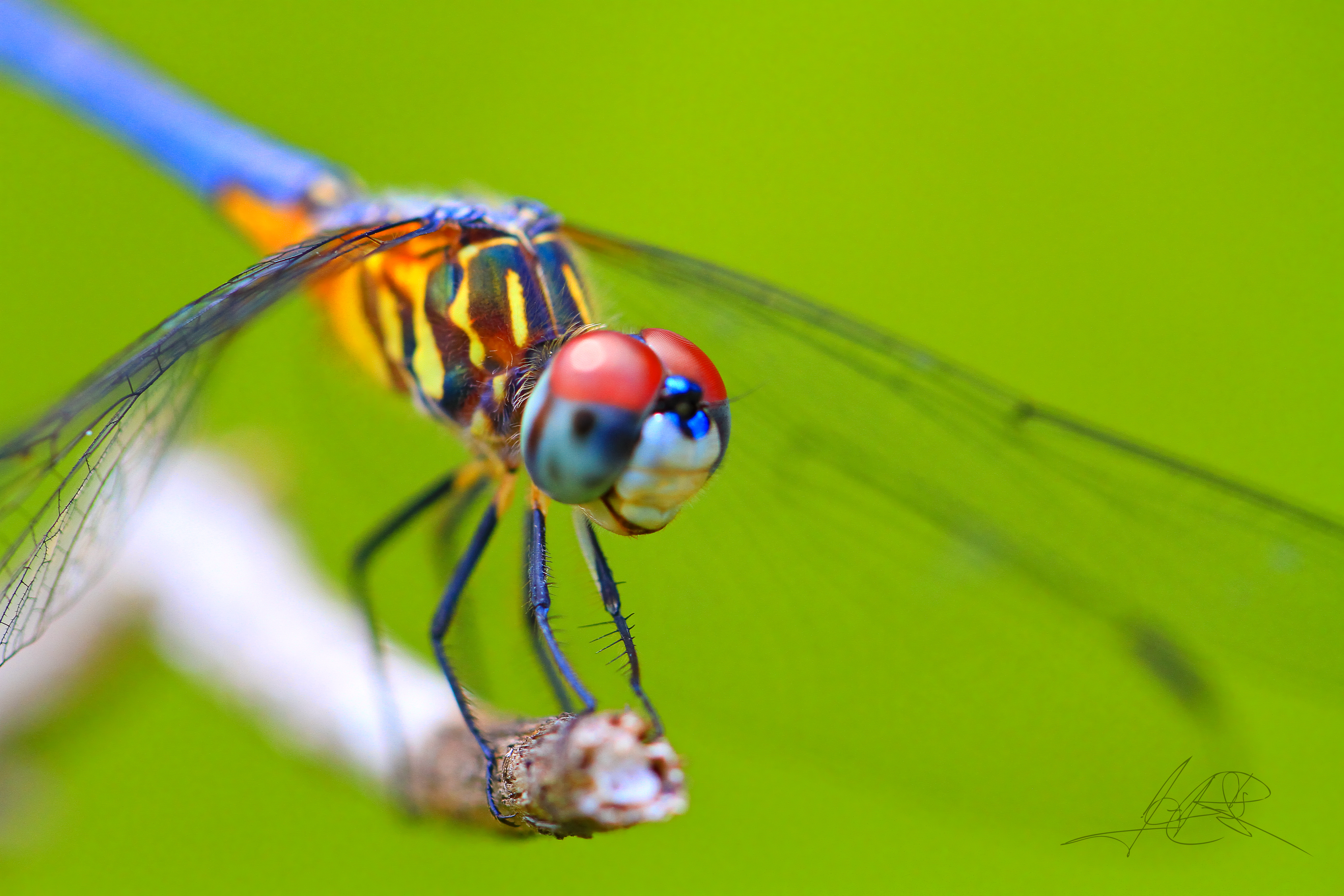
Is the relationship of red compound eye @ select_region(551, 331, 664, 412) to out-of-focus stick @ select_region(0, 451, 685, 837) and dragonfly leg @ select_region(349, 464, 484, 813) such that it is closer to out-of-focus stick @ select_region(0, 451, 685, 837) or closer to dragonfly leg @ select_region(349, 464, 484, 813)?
out-of-focus stick @ select_region(0, 451, 685, 837)

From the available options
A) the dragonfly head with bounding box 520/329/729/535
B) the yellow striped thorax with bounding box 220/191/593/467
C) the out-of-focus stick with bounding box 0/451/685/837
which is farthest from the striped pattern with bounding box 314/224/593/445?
the out-of-focus stick with bounding box 0/451/685/837

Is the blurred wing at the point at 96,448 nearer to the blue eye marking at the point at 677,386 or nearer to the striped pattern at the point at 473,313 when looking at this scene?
the striped pattern at the point at 473,313

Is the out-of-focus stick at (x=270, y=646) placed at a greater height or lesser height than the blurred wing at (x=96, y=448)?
lesser

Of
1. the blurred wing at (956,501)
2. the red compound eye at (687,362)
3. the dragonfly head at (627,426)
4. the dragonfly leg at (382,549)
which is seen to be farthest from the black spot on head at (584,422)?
the dragonfly leg at (382,549)

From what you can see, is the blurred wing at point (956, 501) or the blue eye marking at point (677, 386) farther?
the blurred wing at point (956, 501)

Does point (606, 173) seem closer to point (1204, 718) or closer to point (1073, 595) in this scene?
point (1073, 595)

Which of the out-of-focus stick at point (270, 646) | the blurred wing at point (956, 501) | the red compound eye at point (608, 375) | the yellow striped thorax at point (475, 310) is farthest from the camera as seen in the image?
the blurred wing at point (956, 501)

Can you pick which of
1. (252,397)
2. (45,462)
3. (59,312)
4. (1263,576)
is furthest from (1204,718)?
(59,312)
